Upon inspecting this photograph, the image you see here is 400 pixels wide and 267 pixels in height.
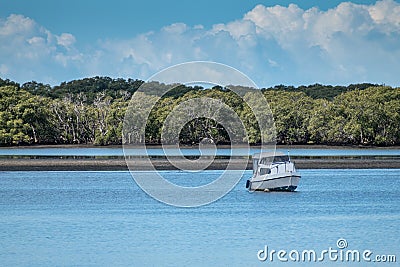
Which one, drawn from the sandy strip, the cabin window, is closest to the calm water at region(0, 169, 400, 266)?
the cabin window

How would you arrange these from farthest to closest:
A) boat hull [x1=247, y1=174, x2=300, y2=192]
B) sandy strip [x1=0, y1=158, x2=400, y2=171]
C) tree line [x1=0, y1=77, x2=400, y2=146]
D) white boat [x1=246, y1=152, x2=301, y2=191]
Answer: tree line [x1=0, y1=77, x2=400, y2=146], sandy strip [x1=0, y1=158, x2=400, y2=171], boat hull [x1=247, y1=174, x2=300, y2=192], white boat [x1=246, y1=152, x2=301, y2=191]

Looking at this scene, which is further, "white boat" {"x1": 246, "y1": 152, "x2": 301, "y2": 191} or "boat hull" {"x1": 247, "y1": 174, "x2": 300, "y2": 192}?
"boat hull" {"x1": 247, "y1": 174, "x2": 300, "y2": 192}

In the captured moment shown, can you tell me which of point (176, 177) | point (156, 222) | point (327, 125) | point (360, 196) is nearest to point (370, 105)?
point (327, 125)

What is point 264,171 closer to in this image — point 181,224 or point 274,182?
point 274,182

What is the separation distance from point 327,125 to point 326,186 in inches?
2470

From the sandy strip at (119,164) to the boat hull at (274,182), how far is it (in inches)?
818

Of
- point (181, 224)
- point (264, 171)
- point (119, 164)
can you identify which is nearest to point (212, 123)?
point (119, 164)

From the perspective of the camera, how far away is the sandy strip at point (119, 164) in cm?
6894

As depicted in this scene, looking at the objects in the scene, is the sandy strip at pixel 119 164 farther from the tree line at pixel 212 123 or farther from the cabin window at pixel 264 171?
the tree line at pixel 212 123

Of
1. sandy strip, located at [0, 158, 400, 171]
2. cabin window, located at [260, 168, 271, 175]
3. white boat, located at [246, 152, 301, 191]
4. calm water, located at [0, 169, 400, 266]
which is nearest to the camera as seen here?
calm water, located at [0, 169, 400, 266]

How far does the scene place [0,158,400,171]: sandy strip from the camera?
68.9 metres

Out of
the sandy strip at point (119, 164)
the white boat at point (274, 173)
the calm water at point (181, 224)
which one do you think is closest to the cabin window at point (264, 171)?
the white boat at point (274, 173)

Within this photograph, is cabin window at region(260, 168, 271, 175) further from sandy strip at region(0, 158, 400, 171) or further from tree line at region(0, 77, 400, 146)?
tree line at region(0, 77, 400, 146)

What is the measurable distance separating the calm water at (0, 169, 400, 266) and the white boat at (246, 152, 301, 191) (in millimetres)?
607
